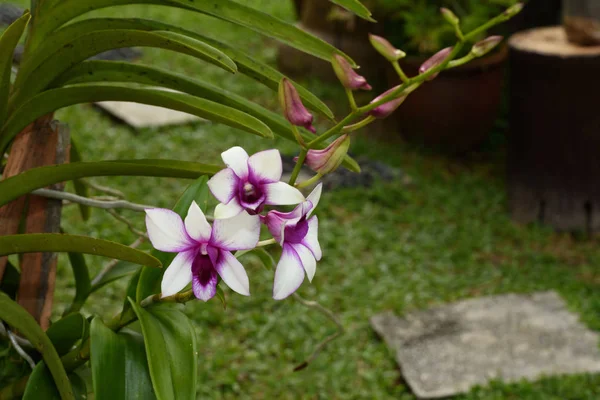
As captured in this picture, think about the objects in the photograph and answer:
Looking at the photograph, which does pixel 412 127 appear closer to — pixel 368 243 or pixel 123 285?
pixel 368 243

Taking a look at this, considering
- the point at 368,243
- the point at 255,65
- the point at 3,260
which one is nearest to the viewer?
the point at 255,65

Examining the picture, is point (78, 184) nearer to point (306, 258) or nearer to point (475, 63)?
point (306, 258)

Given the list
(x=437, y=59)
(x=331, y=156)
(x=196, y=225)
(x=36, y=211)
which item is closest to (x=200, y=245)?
(x=196, y=225)

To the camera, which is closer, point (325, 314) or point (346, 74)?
point (346, 74)

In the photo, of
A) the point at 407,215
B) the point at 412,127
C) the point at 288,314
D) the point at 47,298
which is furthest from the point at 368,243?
the point at 47,298

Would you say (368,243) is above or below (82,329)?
below

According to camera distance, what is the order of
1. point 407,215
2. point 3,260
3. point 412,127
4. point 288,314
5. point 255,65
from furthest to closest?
point 412,127, point 407,215, point 288,314, point 3,260, point 255,65

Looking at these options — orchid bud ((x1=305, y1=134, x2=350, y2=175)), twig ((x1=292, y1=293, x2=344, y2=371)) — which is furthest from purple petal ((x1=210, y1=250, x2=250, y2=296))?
twig ((x1=292, y1=293, x2=344, y2=371))

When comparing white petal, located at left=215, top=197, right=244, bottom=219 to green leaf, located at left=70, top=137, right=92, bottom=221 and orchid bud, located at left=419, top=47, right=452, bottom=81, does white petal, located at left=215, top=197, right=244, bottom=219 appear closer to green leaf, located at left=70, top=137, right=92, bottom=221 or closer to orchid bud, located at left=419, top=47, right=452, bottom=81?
orchid bud, located at left=419, top=47, right=452, bottom=81
